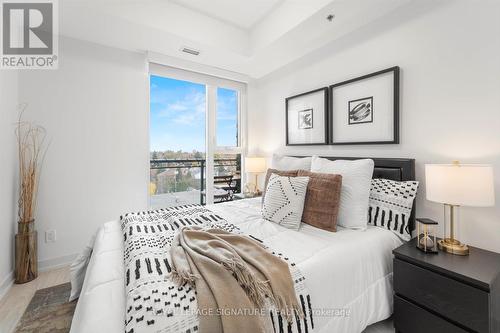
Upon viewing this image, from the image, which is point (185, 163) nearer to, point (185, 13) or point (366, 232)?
point (185, 13)

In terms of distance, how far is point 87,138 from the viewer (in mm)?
2596

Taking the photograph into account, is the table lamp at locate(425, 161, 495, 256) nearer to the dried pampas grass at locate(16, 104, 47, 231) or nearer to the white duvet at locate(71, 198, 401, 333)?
the white duvet at locate(71, 198, 401, 333)

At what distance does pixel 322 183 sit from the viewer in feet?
6.12

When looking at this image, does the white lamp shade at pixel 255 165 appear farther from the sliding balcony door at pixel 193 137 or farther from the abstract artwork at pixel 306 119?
the abstract artwork at pixel 306 119

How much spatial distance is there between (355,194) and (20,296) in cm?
302

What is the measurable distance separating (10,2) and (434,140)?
12.7 ft

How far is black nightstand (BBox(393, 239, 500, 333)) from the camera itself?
115 cm

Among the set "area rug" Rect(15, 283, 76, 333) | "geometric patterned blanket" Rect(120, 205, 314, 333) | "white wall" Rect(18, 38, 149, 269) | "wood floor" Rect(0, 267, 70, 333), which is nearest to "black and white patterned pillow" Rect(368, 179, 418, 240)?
"geometric patterned blanket" Rect(120, 205, 314, 333)

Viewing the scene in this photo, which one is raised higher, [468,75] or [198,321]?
[468,75]

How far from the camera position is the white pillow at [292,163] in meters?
2.42

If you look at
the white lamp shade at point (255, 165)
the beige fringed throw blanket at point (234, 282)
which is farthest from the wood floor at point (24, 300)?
the white lamp shade at point (255, 165)

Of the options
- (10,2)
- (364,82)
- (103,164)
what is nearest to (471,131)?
(364,82)

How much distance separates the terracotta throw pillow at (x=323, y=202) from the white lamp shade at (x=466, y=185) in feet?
2.12

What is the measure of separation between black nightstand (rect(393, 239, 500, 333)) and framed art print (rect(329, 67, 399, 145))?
1039mm
